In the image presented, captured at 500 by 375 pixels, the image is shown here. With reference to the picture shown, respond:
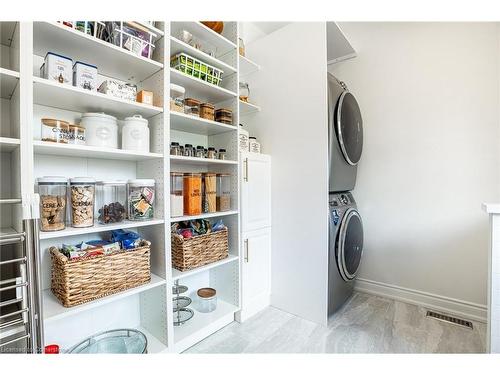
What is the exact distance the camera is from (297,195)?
1.81 m

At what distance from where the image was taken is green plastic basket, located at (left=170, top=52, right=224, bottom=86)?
4.87ft

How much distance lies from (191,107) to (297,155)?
33.5 inches

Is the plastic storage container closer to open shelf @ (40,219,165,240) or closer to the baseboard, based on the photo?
open shelf @ (40,219,165,240)

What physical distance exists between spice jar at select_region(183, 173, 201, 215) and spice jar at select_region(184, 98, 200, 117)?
0.43 metres

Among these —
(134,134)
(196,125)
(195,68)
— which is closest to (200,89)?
(195,68)

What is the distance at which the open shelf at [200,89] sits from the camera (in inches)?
58.5

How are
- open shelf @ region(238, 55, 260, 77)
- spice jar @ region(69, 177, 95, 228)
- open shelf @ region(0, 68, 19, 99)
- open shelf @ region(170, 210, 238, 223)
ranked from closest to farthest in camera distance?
open shelf @ region(0, 68, 19, 99)
spice jar @ region(69, 177, 95, 228)
open shelf @ region(170, 210, 238, 223)
open shelf @ region(238, 55, 260, 77)

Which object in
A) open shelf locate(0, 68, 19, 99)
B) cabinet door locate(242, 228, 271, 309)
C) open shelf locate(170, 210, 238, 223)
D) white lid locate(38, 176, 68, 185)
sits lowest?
cabinet door locate(242, 228, 271, 309)

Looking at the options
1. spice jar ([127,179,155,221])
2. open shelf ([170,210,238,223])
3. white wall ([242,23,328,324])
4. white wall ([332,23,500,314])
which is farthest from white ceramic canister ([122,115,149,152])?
white wall ([332,23,500,314])

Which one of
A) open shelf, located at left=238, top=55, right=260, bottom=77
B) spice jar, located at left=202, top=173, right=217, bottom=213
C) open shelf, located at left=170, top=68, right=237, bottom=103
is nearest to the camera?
open shelf, located at left=170, top=68, right=237, bottom=103
